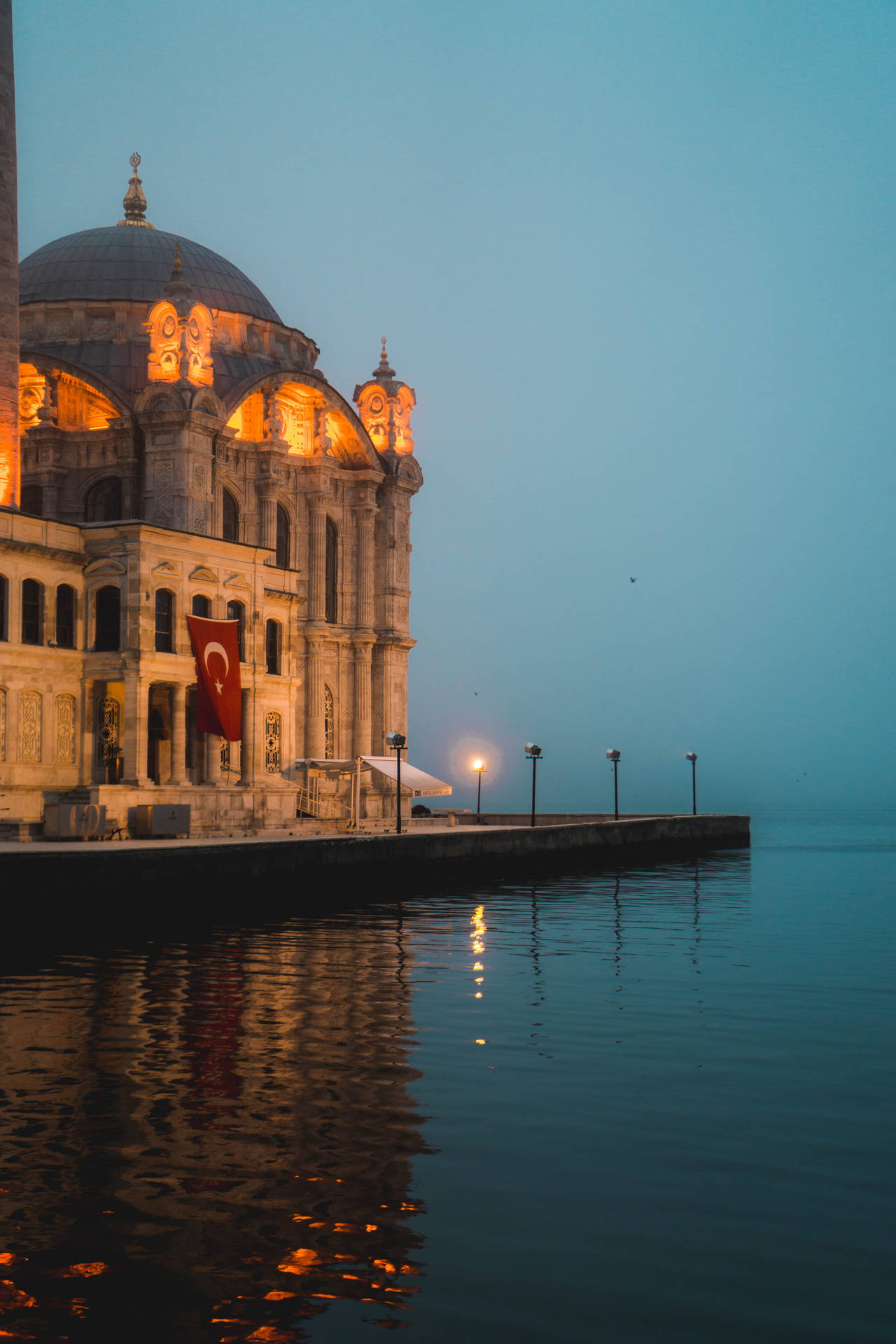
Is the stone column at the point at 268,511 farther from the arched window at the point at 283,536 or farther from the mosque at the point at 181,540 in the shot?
the arched window at the point at 283,536

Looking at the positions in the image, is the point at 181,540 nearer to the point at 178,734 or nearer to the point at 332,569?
the point at 178,734

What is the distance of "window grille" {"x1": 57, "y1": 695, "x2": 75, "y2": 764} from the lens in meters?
41.6

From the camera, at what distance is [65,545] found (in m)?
42.7

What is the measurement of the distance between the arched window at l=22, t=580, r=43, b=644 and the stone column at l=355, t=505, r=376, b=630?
23.7 meters

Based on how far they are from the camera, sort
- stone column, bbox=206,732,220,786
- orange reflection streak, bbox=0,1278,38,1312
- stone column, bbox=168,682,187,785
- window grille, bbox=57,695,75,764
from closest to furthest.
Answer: orange reflection streak, bbox=0,1278,38,1312 < window grille, bbox=57,695,75,764 < stone column, bbox=168,682,187,785 < stone column, bbox=206,732,220,786

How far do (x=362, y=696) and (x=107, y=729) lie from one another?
2168 centimetres

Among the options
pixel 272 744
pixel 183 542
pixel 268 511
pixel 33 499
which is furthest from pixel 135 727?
pixel 33 499

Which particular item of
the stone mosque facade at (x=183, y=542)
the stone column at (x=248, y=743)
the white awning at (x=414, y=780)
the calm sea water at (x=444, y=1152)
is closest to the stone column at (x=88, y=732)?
the stone mosque facade at (x=183, y=542)

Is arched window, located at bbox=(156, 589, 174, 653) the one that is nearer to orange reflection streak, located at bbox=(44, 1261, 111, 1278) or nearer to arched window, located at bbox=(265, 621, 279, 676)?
arched window, located at bbox=(265, 621, 279, 676)

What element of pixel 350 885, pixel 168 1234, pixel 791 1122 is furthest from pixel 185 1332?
pixel 350 885

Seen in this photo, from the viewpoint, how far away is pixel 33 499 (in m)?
57.1

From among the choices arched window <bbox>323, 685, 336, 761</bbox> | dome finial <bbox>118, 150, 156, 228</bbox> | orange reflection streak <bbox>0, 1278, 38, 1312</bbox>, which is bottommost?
orange reflection streak <bbox>0, 1278, 38, 1312</bbox>

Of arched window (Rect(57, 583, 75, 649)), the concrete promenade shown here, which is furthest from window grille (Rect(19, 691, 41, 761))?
the concrete promenade

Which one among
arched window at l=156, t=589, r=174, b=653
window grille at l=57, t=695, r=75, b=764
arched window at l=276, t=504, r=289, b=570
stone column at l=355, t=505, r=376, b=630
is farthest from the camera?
stone column at l=355, t=505, r=376, b=630
